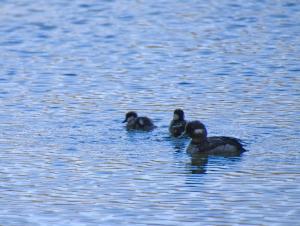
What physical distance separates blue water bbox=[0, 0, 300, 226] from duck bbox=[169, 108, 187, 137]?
0.15m

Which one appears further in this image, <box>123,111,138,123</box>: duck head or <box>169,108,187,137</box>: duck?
<box>123,111,138,123</box>: duck head

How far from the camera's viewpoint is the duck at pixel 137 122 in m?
18.4

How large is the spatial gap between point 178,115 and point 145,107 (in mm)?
1780

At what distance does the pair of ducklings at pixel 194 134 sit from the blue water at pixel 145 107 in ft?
0.51

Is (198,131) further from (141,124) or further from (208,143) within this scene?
(141,124)

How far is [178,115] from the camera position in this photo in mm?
18703

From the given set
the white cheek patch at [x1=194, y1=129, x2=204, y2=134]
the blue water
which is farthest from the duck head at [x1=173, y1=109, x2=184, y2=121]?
the white cheek patch at [x1=194, y1=129, x2=204, y2=134]

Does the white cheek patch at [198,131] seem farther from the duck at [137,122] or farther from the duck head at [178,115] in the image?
the duck at [137,122]

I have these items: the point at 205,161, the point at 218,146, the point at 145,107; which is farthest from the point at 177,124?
the point at 145,107

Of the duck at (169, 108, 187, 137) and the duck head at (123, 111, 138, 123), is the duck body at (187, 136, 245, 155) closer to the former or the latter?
the duck at (169, 108, 187, 137)

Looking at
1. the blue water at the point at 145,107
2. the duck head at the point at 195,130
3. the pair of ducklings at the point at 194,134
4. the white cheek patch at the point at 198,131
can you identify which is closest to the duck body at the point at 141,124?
the pair of ducklings at the point at 194,134

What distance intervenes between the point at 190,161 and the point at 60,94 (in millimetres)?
5415

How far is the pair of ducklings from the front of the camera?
16.8 meters

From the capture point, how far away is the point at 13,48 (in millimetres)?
27047
